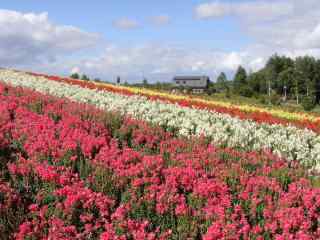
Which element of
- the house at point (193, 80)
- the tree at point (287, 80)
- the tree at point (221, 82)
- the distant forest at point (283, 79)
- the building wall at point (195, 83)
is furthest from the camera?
the house at point (193, 80)

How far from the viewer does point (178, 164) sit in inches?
279

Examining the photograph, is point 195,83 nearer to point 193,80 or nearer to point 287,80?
point 193,80

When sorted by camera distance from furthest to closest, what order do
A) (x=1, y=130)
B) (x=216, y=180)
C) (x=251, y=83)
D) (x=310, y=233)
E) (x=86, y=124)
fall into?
(x=251, y=83)
(x=86, y=124)
(x=1, y=130)
(x=216, y=180)
(x=310, y=233)

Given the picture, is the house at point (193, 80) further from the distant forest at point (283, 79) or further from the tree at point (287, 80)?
the tree at point (287, 80)

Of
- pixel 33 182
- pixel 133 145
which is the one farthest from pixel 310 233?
pixel 133 145

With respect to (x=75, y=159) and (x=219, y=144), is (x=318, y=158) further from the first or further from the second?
(x=75, y=159)

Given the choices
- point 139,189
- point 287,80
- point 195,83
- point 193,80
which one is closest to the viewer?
point 139,189

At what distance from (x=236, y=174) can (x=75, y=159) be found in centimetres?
238

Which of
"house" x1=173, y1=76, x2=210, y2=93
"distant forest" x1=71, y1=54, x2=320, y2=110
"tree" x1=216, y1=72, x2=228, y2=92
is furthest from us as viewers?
"house" x1=173, y1=76, x2=210, y2=93

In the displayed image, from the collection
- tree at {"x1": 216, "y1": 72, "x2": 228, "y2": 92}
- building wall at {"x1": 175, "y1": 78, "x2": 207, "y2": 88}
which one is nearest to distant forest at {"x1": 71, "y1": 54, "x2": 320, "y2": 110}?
tree at {"x1": 216, "y1": 72, "x2": 228, "y2": 92}

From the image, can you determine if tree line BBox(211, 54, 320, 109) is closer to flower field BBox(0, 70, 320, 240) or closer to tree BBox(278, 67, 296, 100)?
tree BBox(278, 67, 296, 100)

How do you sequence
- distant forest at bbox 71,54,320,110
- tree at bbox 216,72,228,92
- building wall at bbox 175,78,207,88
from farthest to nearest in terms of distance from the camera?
building wall at bbox 175,78,207,88 → tree at bbox 216,72,228,92 → distant forest at bbox 71,54,320,110

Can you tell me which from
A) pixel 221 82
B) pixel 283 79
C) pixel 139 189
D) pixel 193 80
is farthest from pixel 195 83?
pixel 139 189

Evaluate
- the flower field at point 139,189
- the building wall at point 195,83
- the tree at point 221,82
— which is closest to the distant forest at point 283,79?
the tree at point 221,82
